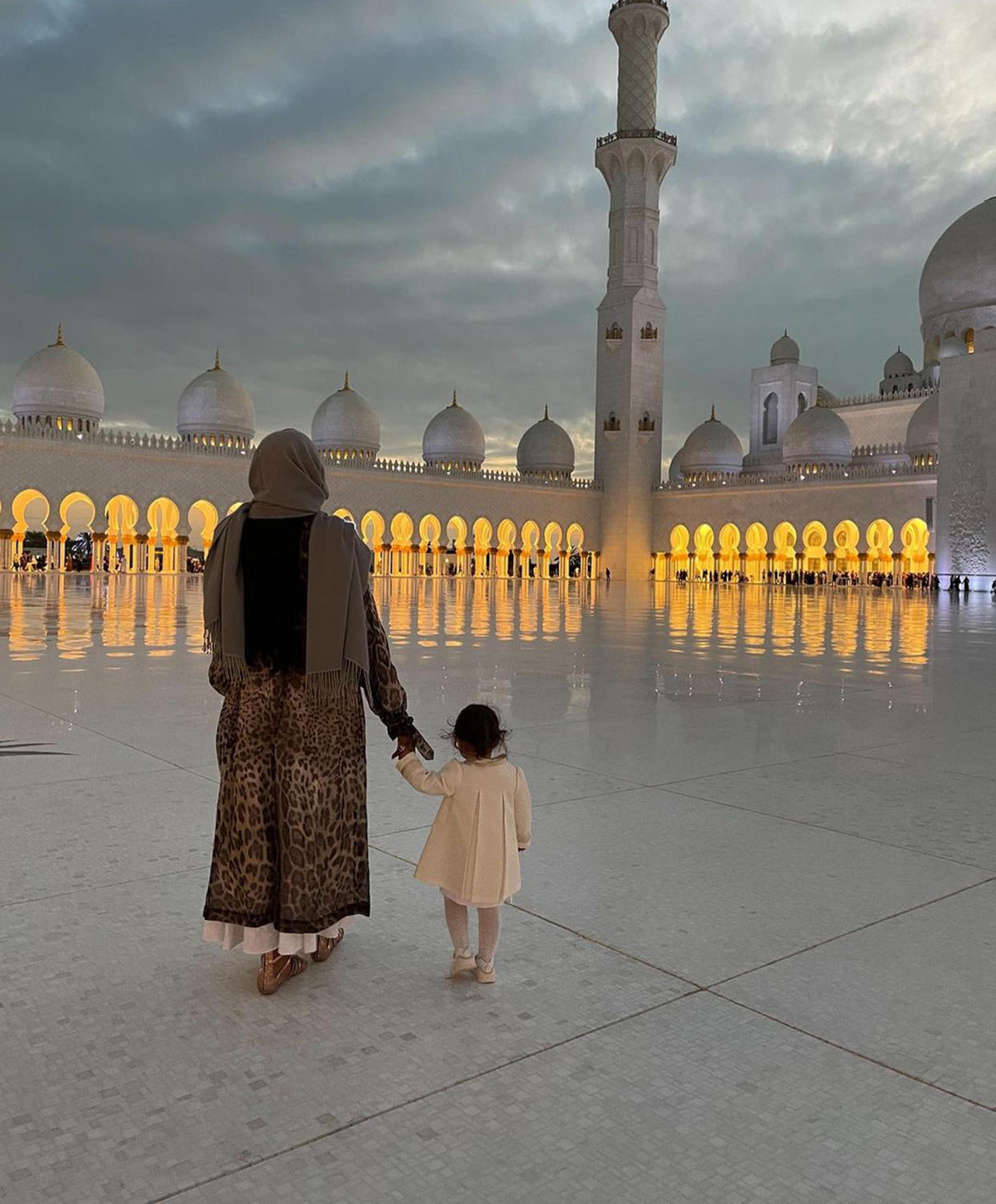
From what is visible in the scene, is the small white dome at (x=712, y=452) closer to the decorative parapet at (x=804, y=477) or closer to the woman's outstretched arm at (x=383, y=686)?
the decorative parapet at (x=804, y=477)

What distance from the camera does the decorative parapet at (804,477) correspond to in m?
28.2

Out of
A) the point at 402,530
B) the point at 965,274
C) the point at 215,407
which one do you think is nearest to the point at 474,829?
the point at 215,407

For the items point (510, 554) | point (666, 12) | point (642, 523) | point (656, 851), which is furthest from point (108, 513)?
Answer: point (656, 851)

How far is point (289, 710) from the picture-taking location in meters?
1.76

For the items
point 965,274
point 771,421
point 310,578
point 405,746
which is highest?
point 965,274

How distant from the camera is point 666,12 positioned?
2894 cm

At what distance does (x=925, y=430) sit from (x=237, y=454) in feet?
60.6

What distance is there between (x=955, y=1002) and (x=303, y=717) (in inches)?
42.7

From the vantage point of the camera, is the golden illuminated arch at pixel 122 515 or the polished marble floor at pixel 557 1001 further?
the golden illuminated arch at pixel 122 515

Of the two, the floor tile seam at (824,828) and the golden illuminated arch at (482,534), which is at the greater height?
the golden illuminated arch at (482,534)

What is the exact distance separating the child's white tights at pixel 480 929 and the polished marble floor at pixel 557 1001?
0.17ft

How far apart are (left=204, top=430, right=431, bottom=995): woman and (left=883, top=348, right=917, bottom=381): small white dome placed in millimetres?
38569

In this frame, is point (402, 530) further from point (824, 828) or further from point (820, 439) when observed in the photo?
point (824, 828)

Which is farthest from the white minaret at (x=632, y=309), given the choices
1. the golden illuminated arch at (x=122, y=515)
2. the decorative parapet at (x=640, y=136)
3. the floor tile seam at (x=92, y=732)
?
the floor tile seam at (x=92, y=732)
